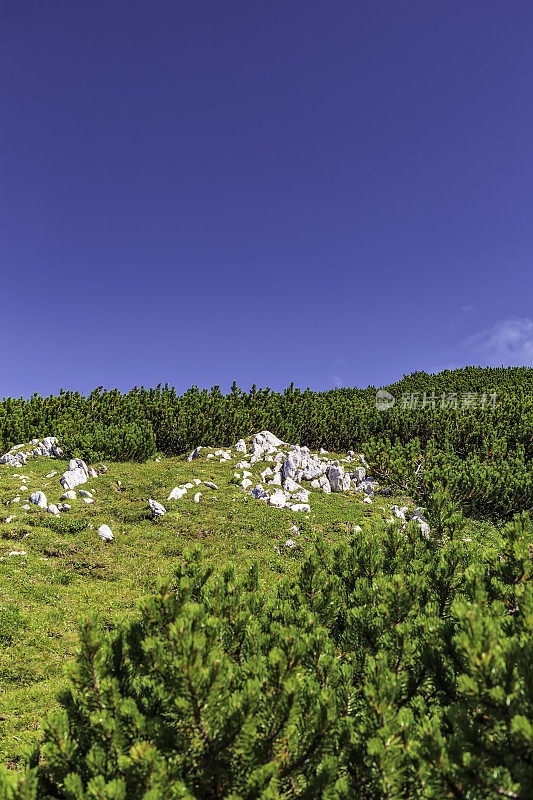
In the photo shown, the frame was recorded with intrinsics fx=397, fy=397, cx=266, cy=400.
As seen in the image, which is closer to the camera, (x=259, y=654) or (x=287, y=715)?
(x=287, y=715)

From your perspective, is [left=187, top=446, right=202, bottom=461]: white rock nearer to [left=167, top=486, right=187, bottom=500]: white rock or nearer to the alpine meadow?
[left=167, top=486, right=187, bottom=500]: white rock

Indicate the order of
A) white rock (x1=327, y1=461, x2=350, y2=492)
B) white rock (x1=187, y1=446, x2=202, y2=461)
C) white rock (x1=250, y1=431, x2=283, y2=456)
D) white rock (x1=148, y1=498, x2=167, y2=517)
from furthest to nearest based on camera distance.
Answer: white rock (x1=187, y1=446, x2=202, y2=461), white rock (x1=250, y1=431, x2=283, y2=456), white rock (x1=327, y1=461, x2=350, y2=492), white rock (x1=148, y1=498, x2=167, y2=517)

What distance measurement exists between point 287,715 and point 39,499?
37.6 ft

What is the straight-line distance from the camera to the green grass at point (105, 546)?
593 centimetres

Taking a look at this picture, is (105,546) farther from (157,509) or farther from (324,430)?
(324,430)

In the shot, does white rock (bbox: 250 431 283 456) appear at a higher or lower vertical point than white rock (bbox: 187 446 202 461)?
higher

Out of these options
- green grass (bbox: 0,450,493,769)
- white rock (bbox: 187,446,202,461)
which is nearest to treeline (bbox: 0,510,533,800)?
green grass (bbox: 0,450,493,769)

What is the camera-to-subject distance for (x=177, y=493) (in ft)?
42.5

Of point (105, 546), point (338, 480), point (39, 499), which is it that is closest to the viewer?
point (105, 546)

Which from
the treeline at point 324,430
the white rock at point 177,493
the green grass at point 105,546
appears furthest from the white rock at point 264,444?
the white rock at point 177,493

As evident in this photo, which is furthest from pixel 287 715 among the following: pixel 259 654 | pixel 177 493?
pixel 177 493

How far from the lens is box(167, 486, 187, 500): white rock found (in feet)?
42.1

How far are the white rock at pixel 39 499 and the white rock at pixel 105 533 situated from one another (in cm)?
218

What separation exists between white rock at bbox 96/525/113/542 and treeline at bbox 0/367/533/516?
585 cm
